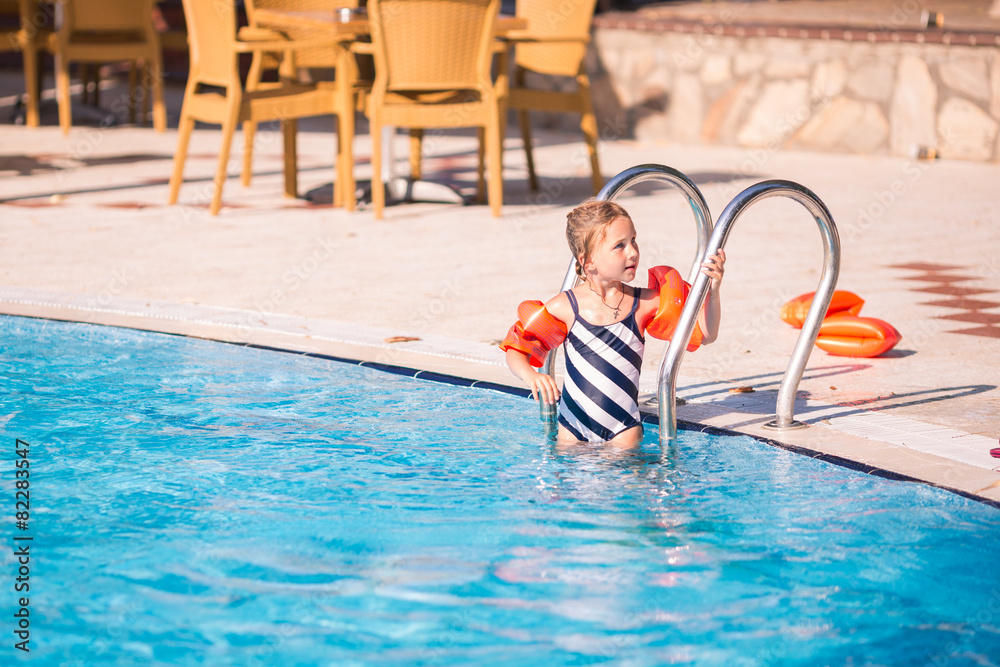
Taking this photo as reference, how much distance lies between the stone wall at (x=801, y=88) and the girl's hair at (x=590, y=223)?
24.3 ft

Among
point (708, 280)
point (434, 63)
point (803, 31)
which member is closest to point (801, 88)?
point (803, 31)

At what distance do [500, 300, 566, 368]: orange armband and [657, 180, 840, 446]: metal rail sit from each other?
1.10 feet

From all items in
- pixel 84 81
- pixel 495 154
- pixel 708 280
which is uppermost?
pixel 84 81

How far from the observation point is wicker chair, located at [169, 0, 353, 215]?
23.5ft

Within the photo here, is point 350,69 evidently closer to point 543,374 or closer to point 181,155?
point 181,155

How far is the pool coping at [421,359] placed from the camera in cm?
312

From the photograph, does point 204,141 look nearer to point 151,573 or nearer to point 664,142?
point 664,142

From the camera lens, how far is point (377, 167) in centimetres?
721

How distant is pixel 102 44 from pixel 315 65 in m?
3.29

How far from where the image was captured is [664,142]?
1121 cm

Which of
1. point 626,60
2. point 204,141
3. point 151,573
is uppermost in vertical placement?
point 626,60

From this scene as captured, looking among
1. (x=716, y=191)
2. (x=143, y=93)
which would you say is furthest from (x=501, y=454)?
(x=143, y=93)

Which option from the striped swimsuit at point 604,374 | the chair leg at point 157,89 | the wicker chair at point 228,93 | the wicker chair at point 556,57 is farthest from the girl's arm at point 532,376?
the chair leg at point 157,89

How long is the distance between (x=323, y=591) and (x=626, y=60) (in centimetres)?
938
